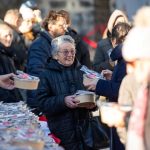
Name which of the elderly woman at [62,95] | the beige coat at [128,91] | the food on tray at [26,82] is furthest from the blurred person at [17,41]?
the beige coat at [128,91]

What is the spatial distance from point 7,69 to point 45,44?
502 mm

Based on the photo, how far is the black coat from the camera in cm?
692

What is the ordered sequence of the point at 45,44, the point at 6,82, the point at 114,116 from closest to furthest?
the point at 114,116 → the point at 6,82 → the point at 45,44

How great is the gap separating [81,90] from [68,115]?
253mm

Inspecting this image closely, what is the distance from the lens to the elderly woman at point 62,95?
6926mm

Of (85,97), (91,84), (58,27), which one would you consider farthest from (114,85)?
(58,27)

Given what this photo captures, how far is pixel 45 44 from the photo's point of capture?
8484 mm

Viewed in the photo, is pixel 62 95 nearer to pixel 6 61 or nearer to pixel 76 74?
pixel 76 74

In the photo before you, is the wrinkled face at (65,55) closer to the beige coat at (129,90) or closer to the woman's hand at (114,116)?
the beige coat at (129,90)

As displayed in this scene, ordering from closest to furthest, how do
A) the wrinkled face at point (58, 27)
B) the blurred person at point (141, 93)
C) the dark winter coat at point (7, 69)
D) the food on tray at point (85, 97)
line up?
the blurred person at point (141, 93) → the food on tray at point (85, 97) → the dark winter coat at point (7, 69) → the wrinkled face at point (58, 27)

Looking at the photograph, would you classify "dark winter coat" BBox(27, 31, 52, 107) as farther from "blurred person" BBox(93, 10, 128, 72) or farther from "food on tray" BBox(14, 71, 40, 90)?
"food on tray" BBox(14, 71, 40, 90)

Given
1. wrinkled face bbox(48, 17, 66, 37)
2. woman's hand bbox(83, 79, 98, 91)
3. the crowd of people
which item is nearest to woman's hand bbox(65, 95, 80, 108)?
the crowd of people

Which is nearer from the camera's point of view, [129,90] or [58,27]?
[129,90]

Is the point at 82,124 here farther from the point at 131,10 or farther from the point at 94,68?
the point at 131,10
